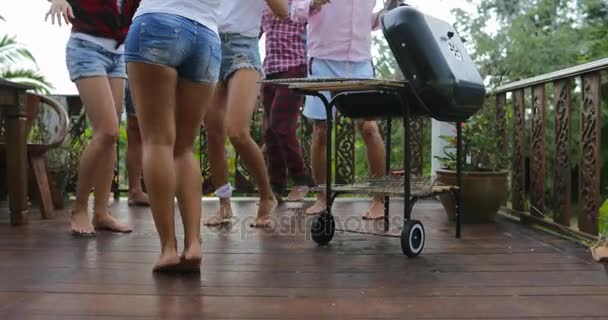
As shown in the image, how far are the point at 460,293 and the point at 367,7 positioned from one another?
1909 millimetres

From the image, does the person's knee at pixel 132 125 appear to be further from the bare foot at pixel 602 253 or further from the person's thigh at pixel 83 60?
the bare foot at pixel 602 253

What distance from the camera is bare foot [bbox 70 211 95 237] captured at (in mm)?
3006

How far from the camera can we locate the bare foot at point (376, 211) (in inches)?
138

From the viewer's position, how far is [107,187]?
10.3ft

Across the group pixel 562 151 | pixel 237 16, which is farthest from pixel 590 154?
pixel 237 16

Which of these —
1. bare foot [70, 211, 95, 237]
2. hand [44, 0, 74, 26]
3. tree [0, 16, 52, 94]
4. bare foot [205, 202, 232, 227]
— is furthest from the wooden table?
tree [0, 16, 52, 94]

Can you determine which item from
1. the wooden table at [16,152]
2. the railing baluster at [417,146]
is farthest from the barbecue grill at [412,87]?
the railing baluster at [417,146]

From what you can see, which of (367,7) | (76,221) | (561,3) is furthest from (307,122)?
(561,3)

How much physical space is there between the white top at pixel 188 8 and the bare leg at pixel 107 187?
1086mm

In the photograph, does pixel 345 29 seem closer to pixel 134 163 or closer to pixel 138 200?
pixel 134 163

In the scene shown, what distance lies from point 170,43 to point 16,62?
26.5 ft

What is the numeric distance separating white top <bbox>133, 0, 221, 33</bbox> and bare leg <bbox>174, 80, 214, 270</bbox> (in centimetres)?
21

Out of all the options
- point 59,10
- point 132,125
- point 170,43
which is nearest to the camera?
point 170,43

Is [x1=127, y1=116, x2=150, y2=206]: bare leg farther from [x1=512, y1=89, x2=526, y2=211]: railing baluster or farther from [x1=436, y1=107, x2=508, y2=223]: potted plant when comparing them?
[x1=512, y1=89, x2=526, y2=211]: railing baluster
